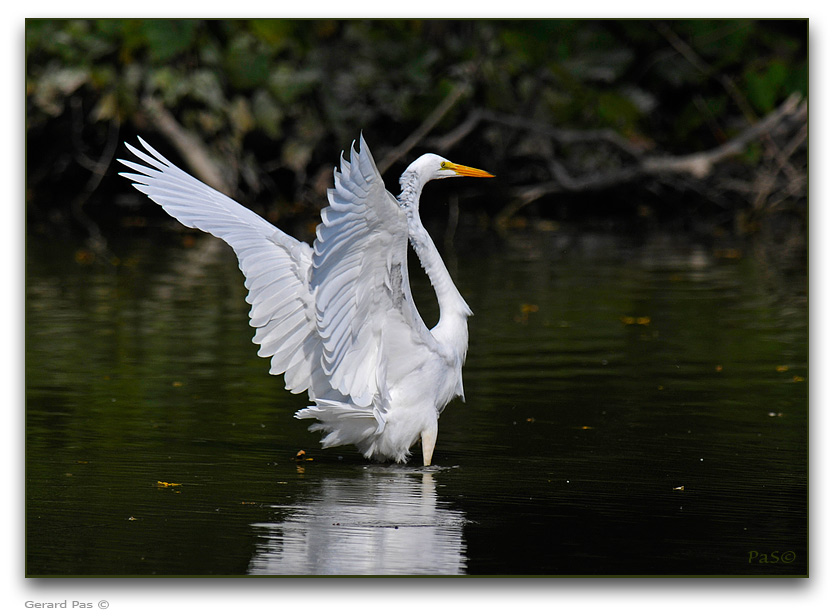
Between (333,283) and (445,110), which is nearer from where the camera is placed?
(333,283)

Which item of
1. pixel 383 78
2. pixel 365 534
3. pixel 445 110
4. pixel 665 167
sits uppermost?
pixel 383 78

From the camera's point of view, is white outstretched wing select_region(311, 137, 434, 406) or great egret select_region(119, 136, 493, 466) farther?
great egret select_region(119, 136, 493, 466)

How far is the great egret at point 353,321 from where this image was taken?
341cm

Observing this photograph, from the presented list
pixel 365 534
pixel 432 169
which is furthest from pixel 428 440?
pixel 432 169

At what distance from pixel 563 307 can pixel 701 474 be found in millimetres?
3063

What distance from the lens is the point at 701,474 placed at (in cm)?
383

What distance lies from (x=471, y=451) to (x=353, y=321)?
2.73 feet

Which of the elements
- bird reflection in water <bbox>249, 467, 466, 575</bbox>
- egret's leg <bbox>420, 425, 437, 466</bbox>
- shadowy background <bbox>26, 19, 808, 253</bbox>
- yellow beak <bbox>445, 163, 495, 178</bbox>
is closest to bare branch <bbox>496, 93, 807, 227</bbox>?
shadowy background <bbox>26, 19, 808, 253</bbox>

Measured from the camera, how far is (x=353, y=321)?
349cm

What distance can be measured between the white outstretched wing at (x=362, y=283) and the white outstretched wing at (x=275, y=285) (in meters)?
0.25

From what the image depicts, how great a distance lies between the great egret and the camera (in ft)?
11.2

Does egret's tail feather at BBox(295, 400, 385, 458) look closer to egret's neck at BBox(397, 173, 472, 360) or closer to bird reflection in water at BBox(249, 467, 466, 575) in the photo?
bird reflection in water at BBox(249, 467, 466, 575)

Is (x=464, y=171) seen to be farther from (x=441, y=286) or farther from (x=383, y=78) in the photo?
(x=383, y=78)
